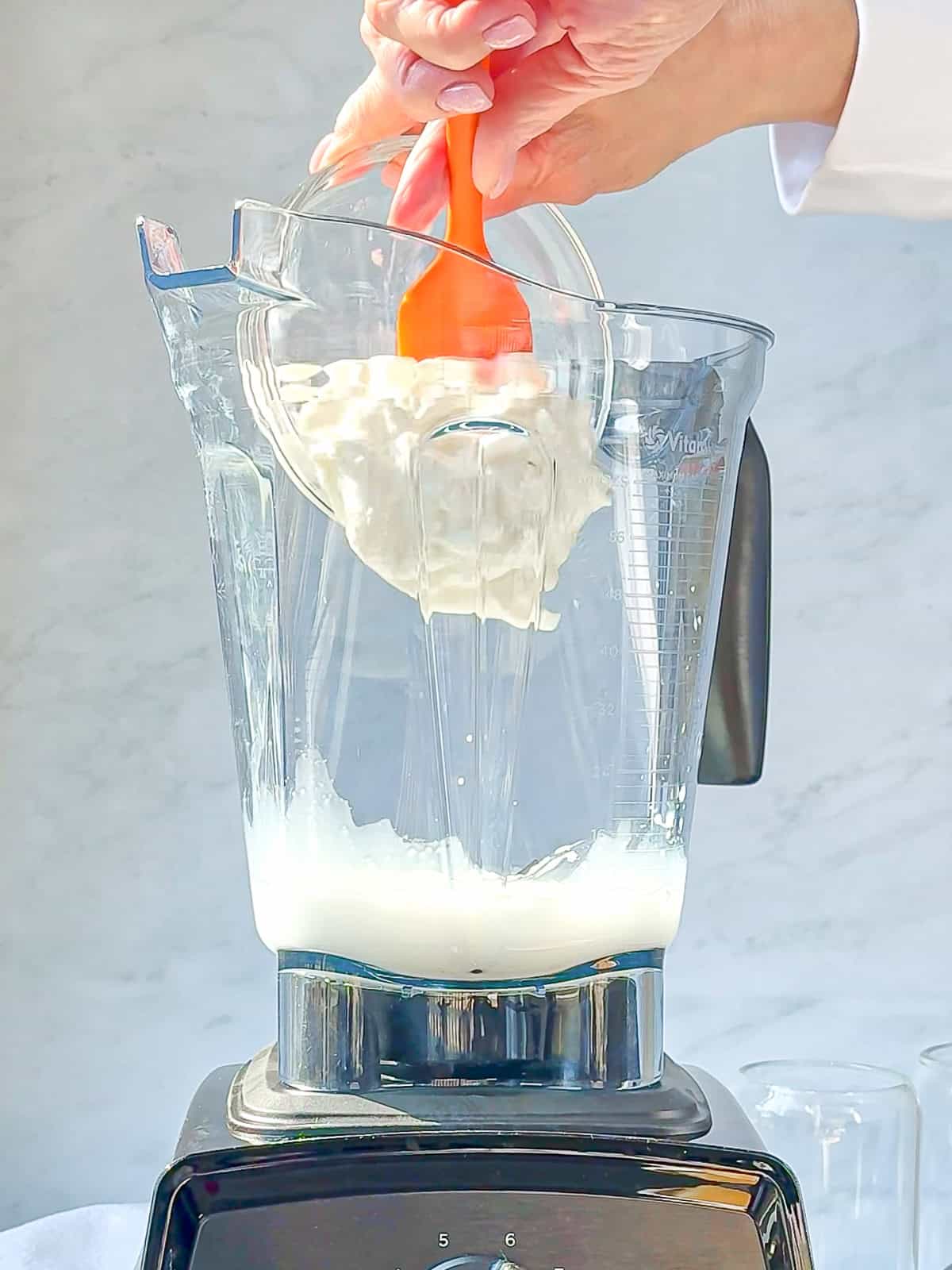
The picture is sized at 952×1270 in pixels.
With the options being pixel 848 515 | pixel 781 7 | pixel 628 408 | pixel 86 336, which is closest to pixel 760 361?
pixel 628 408

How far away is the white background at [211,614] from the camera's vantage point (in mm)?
998

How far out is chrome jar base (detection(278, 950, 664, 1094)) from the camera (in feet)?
1.83

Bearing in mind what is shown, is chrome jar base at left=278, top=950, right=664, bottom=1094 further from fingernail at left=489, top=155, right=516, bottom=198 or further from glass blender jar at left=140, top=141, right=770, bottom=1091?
fingernail at left=489, top=155, right=516, bottom=198

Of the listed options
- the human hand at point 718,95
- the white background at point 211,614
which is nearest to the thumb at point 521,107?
the human hand at point 718,95

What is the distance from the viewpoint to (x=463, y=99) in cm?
60

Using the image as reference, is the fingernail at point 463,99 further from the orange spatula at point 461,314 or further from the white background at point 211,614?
the white background at point 211,614

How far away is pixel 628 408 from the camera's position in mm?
580

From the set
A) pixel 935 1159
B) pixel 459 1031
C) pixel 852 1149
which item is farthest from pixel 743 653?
pixel 935 1159

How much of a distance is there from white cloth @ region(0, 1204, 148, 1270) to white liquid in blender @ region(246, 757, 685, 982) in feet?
1.40

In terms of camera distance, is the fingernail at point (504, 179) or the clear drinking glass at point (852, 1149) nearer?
the fingernail at point (504, 179)

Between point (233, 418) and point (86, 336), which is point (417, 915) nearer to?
point (233, 418)

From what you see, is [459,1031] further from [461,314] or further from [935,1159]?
[935,1159]

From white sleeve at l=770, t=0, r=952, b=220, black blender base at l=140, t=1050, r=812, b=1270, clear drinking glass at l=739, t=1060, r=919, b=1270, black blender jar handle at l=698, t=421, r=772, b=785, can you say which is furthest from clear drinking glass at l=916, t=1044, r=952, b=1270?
white sleeve at l=770, t=0, r=952, b=220

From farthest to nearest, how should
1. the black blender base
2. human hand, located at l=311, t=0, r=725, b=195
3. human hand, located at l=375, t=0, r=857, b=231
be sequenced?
human hand, located at l=375, t=0, r=857, b=231 → human hand, located at l=311, t=0, r=725, b=195 → the black blender base
